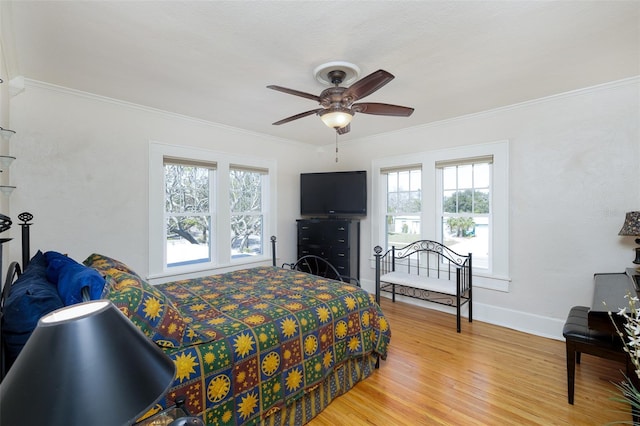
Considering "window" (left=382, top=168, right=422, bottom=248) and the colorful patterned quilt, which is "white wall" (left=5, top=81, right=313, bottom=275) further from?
"window" (left=382, top=168, right=422, bottom=248)

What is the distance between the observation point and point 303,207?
5078 millimetres

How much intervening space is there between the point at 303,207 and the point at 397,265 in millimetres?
1819

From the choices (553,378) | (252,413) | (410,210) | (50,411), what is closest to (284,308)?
(252,413)

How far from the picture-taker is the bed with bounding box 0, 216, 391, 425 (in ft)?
4.84

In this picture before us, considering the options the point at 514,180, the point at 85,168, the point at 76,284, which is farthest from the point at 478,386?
the point at 85,168

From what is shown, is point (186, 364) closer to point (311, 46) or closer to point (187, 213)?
point (311, 46)

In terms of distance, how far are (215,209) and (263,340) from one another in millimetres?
2713

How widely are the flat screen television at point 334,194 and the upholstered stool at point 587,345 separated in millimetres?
2864

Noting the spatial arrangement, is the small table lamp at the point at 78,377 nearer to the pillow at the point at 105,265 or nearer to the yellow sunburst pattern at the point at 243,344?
the yellow sunburst pattern at the point at 243,344

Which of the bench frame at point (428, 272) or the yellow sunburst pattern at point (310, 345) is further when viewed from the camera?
the bench frame at point (428, 272)

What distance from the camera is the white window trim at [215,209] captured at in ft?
11.5

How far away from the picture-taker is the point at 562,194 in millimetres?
3150

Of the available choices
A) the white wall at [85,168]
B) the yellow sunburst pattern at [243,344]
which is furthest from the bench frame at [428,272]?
the white wall at [85,168]

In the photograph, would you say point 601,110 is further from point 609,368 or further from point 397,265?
point 397,265
